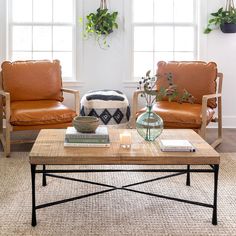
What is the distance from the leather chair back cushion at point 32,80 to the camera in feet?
16.1

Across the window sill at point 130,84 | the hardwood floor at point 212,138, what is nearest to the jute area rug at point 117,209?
the hardwood floor at point 212,138

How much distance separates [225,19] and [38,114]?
2688 mm

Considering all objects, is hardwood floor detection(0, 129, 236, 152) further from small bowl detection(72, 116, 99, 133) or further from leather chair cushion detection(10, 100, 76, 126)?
small bowl detection(72, 116, 99, 133)

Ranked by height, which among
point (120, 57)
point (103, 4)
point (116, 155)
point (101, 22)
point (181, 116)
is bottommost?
point (116, 155)

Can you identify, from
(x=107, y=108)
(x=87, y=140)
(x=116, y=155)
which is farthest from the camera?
(x=107, y=108)

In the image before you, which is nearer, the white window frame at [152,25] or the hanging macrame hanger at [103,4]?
the hanging macrame hanger at [103,4]

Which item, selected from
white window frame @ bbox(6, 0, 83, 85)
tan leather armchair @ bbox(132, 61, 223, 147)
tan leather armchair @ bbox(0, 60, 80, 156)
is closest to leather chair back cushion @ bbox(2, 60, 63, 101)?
tan leather armchair @ bbox(0, 60, 80, 156)

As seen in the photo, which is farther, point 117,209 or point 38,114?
point 38,114

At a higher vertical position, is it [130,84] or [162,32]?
[162,32]

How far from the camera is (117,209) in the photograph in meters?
3.06

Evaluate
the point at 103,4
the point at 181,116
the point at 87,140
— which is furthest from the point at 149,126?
the point at 103,4

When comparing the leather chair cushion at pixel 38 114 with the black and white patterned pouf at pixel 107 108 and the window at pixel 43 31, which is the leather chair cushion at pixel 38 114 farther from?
the window at pixel 43 31

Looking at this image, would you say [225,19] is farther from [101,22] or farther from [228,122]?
[101,22]

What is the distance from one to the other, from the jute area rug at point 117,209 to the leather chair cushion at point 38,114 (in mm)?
617
